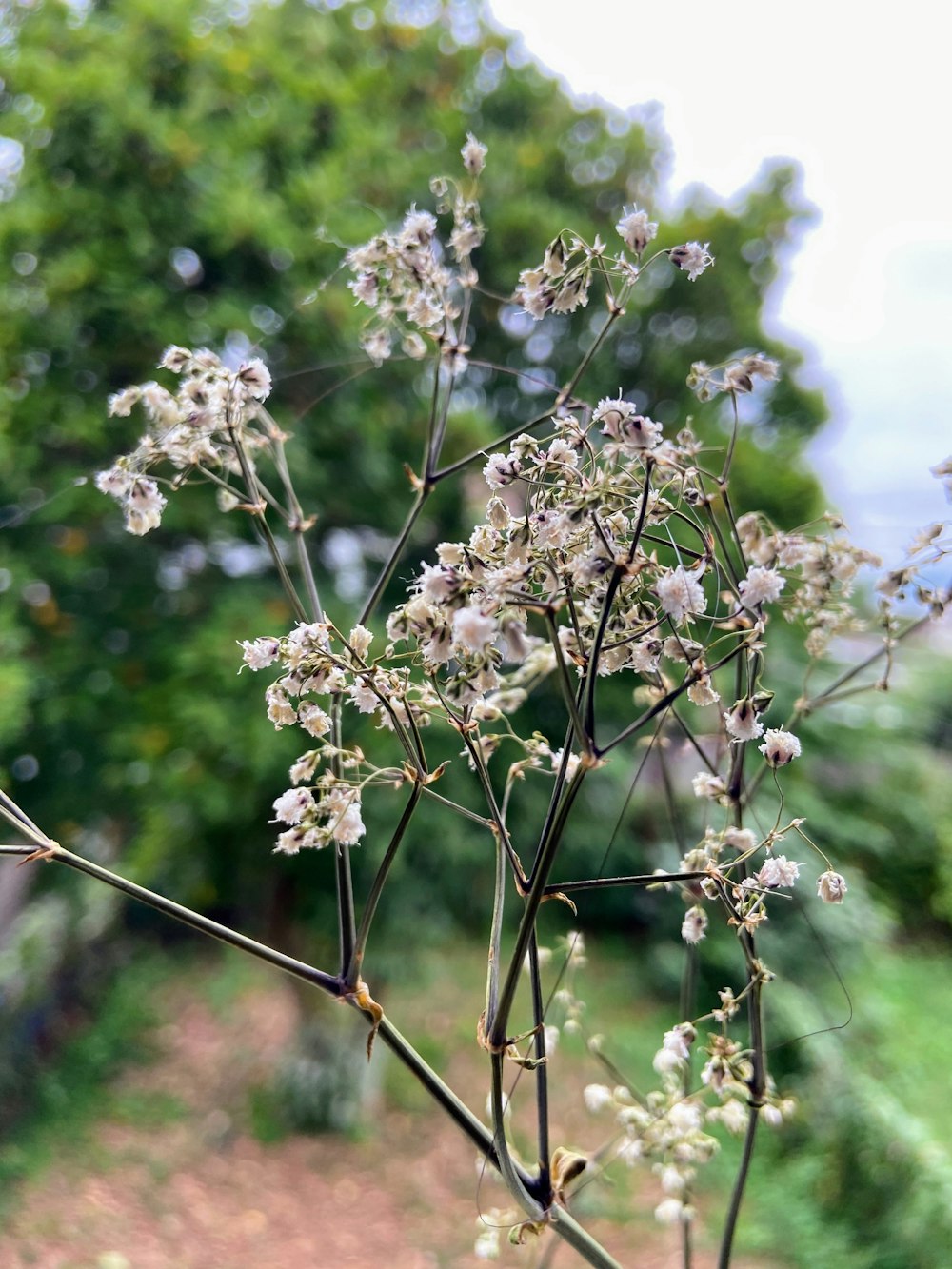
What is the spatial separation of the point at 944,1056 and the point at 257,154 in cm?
289

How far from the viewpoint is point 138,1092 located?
217 centimetres

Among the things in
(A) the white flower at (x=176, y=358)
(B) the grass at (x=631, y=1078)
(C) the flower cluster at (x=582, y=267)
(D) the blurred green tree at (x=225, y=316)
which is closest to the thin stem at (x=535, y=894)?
(C) the flower cluster at (x=582, y=267)

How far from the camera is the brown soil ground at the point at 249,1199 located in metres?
1.62

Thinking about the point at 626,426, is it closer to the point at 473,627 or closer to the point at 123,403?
the point at 473,627

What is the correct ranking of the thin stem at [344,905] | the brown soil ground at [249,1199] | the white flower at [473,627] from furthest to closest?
1. the brown soil ground at [249,1199]
2. the thin stem at [344,905]
3. the white flower at [473,627]

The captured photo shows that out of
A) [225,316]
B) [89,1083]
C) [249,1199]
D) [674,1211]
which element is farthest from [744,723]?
[89,1083]

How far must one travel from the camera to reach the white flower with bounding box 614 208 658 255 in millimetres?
394

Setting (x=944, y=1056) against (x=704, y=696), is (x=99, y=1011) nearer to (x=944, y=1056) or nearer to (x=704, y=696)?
(x=944, y=1056)

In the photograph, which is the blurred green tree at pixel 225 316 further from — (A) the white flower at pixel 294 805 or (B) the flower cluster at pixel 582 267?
(A) the white flower at pixel 294 805

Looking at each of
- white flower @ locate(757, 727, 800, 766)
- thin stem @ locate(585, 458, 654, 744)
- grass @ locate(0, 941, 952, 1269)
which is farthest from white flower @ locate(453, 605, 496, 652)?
grass @ locate(0, 941, 952, 1269)

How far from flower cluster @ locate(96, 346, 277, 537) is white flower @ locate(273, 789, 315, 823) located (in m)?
0.18

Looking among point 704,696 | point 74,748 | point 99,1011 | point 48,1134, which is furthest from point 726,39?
point 99,1011

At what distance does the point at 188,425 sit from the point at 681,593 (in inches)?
11.8

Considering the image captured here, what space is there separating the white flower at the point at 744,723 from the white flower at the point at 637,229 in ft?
0.74
